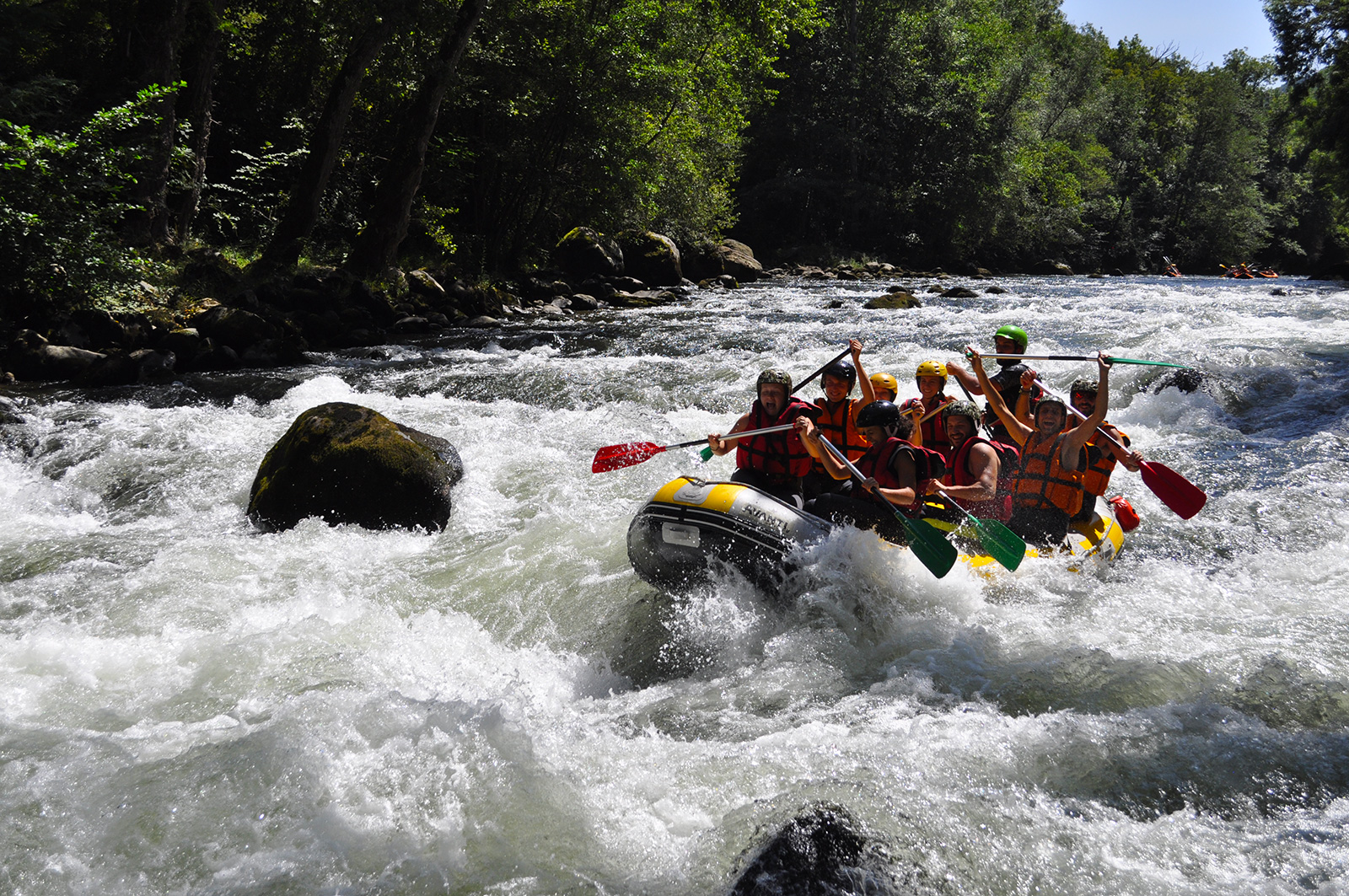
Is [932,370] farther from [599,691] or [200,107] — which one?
[200,107]

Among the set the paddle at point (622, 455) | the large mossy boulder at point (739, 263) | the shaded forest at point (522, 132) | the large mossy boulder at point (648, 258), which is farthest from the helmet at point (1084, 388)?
the large mossy boulder at point (739, 263)

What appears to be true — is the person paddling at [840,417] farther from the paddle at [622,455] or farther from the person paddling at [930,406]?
the paddle at [622,455]

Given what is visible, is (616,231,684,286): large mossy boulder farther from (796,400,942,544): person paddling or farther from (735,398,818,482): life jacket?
(796,400,942,544): person paddling

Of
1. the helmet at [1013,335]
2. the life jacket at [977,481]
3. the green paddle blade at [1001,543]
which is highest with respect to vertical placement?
the helmet at [1013,335]

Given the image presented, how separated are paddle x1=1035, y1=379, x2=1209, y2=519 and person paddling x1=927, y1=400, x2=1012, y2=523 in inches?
26.7

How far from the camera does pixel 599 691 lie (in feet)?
12.8

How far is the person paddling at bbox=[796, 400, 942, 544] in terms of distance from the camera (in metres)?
4.63

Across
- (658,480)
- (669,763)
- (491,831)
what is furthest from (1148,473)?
(491,831)

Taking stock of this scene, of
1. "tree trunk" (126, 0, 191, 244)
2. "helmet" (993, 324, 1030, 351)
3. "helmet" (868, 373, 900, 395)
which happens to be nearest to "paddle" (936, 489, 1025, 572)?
"helmet" (868, 373, 900, 395)

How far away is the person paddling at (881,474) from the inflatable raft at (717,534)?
0.17 m

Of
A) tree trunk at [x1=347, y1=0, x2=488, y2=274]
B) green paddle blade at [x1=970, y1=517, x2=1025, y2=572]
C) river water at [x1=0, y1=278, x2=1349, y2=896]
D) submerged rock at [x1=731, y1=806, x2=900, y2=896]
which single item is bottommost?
river water at [x1=0, y1=278, x2=1349, y2=896]

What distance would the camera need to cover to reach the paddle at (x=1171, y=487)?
17.3 feet

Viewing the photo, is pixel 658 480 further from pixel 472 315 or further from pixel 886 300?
pixel 886 300

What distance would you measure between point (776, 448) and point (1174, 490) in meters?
2.51
